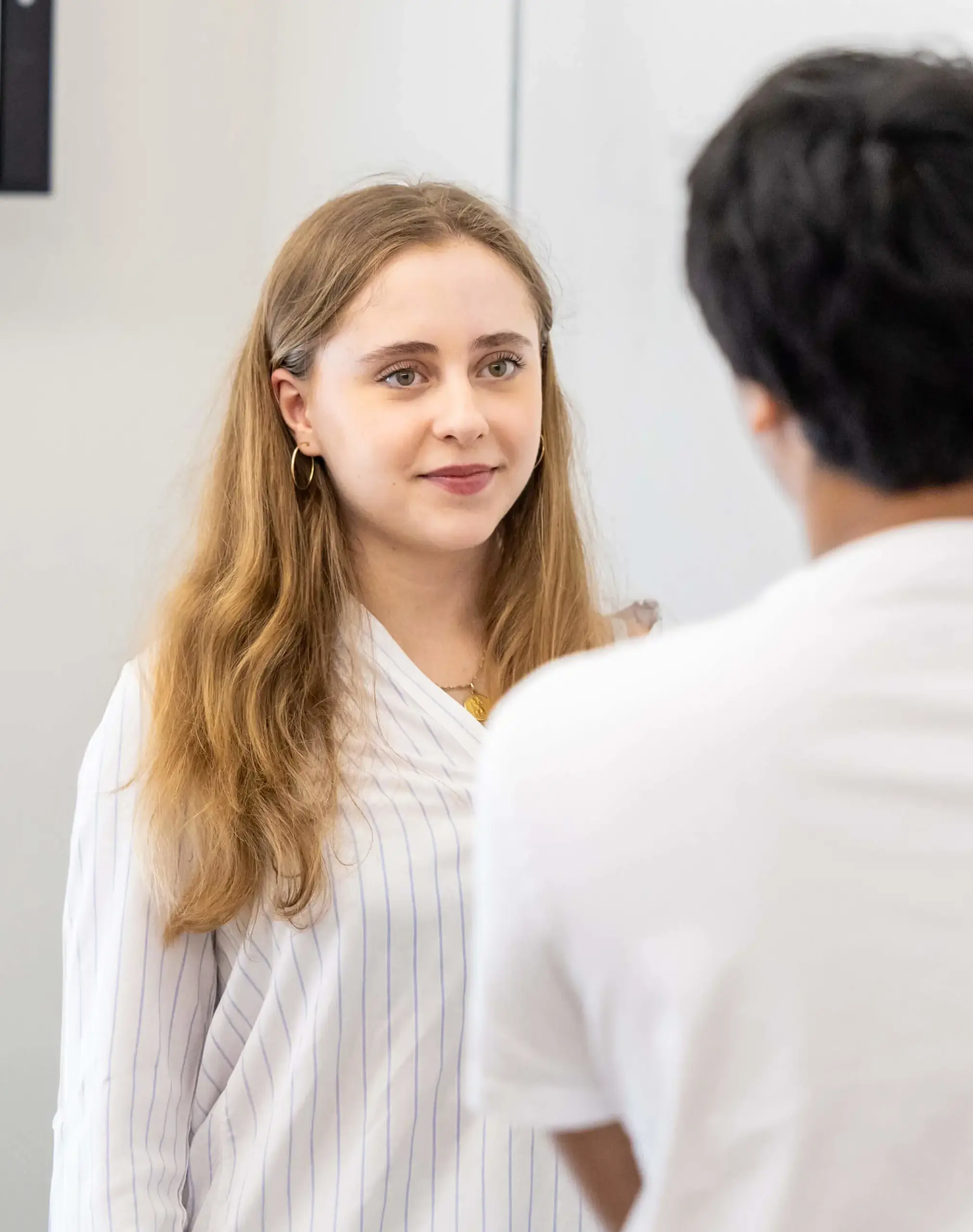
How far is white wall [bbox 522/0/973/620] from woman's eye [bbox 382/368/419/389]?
0.38 metres

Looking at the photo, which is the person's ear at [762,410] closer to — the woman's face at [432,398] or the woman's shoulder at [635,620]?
the woman's face at [432,398]

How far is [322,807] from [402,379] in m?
0.36

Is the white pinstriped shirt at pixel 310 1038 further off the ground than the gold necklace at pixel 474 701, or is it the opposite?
the gold necklace at pixel 474 701

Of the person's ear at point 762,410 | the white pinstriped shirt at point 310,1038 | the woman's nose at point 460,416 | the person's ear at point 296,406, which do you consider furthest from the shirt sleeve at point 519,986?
the person's ear at point 296,406

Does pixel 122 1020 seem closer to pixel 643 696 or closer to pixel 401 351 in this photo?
pixel 401 351

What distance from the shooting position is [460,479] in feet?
3.67

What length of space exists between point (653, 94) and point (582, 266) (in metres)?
0.22

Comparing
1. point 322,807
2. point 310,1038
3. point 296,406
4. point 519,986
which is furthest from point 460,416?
point 519,986

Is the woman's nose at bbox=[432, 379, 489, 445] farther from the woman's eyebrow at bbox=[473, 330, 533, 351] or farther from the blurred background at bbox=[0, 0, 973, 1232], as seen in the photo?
the blurred background at bbox=[0, 0, 973, 1232]

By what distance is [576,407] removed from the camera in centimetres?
165

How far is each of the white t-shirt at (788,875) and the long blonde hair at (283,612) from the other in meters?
0.56

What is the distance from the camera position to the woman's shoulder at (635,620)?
1.38 metres

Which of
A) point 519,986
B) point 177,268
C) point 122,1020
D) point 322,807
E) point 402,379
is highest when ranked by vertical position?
point 177,268

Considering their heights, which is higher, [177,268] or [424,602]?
[177,268]
